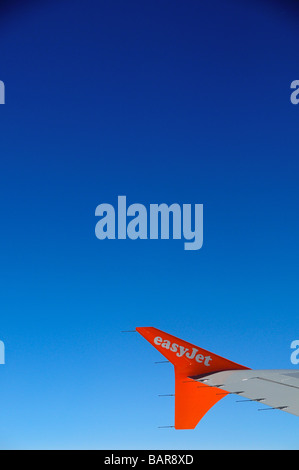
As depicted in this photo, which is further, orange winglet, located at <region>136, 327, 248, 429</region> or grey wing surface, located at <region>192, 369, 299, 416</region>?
orange winglet, located at <region>136, 327, 248, 429</region>

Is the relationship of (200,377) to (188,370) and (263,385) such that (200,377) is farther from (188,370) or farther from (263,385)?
(263,385)

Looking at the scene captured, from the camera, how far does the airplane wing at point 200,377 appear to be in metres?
2.36

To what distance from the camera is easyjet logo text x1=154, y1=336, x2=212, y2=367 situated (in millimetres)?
2514

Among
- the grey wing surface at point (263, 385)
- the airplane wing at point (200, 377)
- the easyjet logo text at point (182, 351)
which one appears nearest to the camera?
the grey wing surface at point (263, 385)

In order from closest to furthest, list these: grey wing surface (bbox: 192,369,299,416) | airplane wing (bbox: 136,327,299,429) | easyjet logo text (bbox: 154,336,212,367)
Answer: grey wing surface (bbox: 192,369,299,416), airplane wing (bbox: 136,327,299,429), easyjet logo text (bbox: 154,336,212,367)

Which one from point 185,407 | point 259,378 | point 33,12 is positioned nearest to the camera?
point 259,378

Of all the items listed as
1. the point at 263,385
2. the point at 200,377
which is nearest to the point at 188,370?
the point at 200,377

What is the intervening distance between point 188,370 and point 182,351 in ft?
0.32

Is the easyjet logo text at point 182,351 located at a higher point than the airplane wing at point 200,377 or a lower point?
higher
